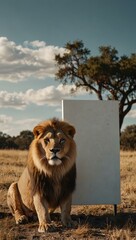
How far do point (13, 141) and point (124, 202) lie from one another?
29043mm

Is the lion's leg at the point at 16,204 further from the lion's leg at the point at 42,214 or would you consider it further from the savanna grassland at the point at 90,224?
the lion's leg at the point at 42,214

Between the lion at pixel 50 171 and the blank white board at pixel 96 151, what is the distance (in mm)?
1032

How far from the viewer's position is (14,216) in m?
7.13

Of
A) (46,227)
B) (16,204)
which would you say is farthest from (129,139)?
(46,227)

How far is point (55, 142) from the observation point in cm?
612

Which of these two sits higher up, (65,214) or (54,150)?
(54,150)

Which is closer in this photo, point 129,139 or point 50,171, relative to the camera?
point 50,171

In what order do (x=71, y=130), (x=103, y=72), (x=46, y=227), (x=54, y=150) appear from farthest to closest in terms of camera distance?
(x=103, y=72), (x=71, y=130), (x=46, y=227), (x=54, y=150)

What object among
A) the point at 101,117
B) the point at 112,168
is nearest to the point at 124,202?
the point at 112,168

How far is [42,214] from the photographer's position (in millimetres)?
6336

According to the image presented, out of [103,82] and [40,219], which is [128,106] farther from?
[40,219]

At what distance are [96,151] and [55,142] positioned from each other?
176cm

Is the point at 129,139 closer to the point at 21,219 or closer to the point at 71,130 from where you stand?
the point at 21,219

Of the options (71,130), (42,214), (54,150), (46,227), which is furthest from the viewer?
(71,130)
